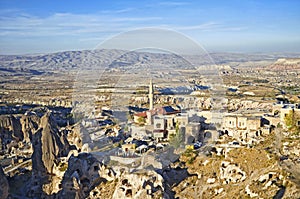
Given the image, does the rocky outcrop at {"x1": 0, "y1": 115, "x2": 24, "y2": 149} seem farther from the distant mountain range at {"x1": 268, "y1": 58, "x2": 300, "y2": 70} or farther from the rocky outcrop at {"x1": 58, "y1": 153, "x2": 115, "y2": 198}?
the distant mountain range at {"x1": 268, "y1": 58, "x2": 300, "y2": 70}

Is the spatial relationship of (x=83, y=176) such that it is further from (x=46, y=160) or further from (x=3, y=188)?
(x=3, y=188)

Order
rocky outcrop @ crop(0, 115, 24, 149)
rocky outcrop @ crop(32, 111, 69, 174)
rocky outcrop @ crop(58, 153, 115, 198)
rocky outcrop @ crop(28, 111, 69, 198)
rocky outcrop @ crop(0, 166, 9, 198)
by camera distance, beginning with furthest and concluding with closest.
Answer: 1. rocky outcrop @ crop(0, 115, 24, 149)
2. rocky outcrop @ crop(32, 111, 69, 174)
3. rocky outcrop @ crop(28, 111, 69, 198)
4. rocky outcrop @ crop(58, 153, 115, 198)
5. rocky outcrop @ crop(0, 166, 9, 198)

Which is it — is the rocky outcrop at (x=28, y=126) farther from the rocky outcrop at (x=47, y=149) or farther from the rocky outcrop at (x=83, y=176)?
the rocky outcrop at (x=83, y=176)

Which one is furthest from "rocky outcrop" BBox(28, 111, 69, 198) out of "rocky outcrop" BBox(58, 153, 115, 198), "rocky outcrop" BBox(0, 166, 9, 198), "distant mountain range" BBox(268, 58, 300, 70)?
"distant mountain range" BBox(268, 58, 300, 70)

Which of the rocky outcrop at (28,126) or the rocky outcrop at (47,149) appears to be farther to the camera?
the rocky outcrop at (28,126)

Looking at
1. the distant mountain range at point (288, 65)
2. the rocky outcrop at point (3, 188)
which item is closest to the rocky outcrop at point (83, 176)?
the rocky outcrop at point (3, 188)

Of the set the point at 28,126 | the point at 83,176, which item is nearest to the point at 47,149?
the point at 83,176

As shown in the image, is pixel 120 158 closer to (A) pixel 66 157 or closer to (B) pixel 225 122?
(A) pixel 66 157

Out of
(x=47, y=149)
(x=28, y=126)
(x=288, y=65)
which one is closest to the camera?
(x=47, y=149)

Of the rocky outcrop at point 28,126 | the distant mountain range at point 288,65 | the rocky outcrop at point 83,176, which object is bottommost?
the distant mountain range at point 288,65

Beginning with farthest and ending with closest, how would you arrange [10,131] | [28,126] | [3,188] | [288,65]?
[288,65] < [10,131] < [28,126] < [3,188]

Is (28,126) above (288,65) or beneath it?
above
